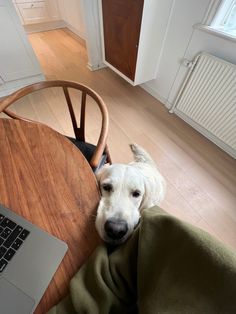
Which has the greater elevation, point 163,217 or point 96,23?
point 163,217

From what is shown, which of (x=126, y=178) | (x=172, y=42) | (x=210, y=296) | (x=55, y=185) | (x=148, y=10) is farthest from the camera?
(x=172, y=42)

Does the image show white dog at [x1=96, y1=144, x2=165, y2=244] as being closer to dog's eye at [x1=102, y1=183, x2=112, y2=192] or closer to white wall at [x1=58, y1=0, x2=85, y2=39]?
dog's eye at [x1=102, y1=183, x2=112, y2=192]

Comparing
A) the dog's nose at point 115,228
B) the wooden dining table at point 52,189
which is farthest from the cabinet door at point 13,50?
the dog's nose at point 115,228

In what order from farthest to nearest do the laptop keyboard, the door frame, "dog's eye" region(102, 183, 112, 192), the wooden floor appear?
the door frame
the wooden floor
"dog's eye" region(102, 183, 112, 192)
the laptop keyboard

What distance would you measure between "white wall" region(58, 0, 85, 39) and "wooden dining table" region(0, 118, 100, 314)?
3004mm

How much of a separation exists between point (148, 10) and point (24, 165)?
5.01 feet

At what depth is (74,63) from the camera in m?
2.54

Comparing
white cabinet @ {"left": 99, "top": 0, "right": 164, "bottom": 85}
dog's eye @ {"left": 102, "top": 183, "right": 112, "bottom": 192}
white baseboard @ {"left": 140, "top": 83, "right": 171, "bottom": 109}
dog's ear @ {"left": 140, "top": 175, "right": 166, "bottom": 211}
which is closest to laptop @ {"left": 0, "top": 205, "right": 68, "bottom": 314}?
dog's eye @ {"left": 102, "top": 183, "right": 112, "bottom": 192}

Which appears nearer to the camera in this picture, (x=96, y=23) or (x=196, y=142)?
(x=196, y=142)

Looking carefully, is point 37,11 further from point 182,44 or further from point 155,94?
point 182,44

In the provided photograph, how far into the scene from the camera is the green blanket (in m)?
0.28

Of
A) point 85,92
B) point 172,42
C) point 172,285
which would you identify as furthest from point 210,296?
point 172,42

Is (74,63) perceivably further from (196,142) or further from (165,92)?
(196,142)

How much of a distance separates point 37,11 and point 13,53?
2018mm
